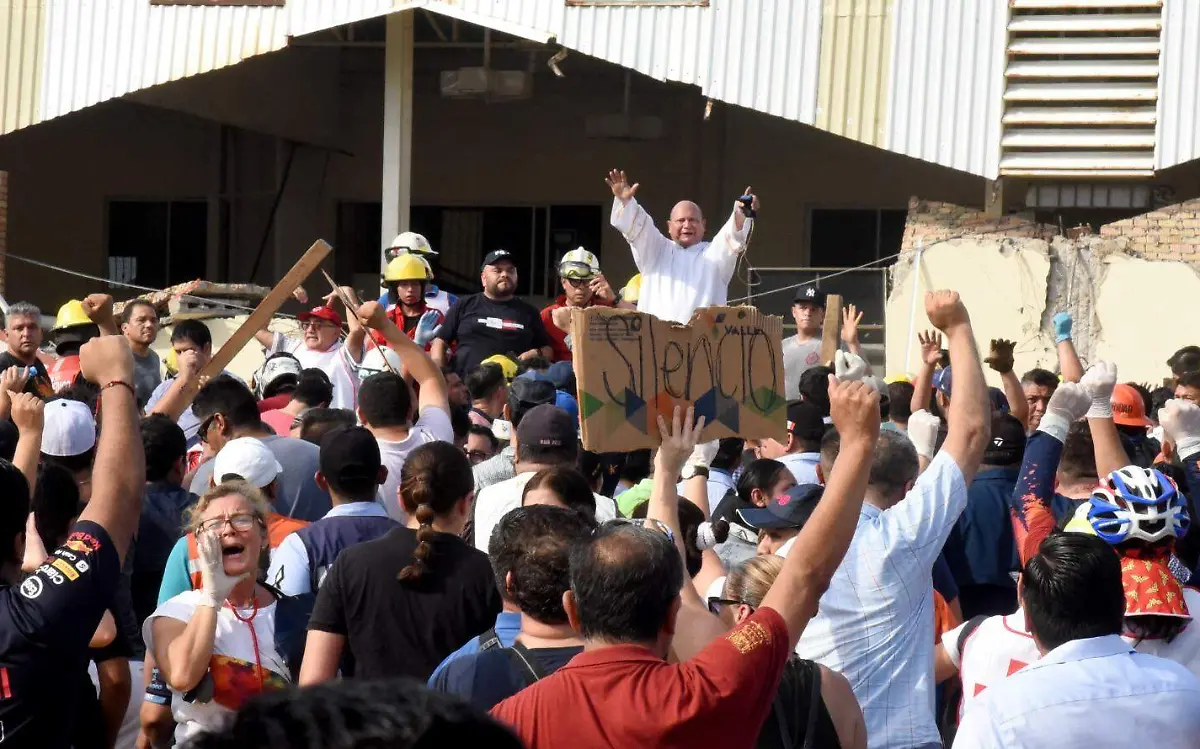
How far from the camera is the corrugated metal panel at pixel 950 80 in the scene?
613 inches

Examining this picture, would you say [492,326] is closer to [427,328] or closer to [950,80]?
[427,328]

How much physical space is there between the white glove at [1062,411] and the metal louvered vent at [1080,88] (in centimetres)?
1046

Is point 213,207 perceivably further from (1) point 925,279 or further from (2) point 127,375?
(2) point 127,375

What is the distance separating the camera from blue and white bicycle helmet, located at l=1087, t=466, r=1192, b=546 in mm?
4203

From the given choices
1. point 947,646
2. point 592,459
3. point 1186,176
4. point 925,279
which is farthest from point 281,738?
point 1186,176

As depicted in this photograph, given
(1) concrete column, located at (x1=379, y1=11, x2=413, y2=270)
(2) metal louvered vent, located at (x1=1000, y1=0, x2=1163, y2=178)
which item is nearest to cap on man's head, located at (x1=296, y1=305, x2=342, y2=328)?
(1) concrete column, located at (x1=379, y1=11, x2=413, y2=270)

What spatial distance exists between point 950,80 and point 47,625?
44.6 ft

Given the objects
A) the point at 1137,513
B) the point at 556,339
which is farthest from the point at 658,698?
the point at 556,339

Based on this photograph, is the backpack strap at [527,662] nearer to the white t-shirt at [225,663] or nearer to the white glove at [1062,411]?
the white t-shirt at [225,663]

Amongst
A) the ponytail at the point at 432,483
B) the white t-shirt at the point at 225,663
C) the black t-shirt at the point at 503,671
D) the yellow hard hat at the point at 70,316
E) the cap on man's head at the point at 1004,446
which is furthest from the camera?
the yellow hard hat at the point at 70,316

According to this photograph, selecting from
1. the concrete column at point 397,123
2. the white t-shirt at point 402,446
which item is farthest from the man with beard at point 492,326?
the concrete column at point 397,123

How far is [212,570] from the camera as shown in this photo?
4.22m

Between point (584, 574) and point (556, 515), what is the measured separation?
66 cm

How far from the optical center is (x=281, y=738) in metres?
1.55
